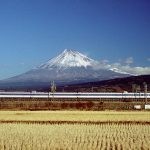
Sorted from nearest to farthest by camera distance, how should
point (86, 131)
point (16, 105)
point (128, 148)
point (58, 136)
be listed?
point (128, 148)
point (58, 136)
point (86, 131)
point (16, 105)

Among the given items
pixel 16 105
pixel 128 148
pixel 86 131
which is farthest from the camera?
pixel 16 105

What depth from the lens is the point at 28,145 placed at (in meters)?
23.0

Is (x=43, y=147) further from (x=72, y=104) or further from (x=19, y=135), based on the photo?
(x=72, y=104)

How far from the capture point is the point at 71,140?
82.2 feet

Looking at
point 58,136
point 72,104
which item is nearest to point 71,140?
point 58,136

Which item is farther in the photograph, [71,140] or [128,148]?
[71,140]

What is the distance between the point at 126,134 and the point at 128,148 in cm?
609

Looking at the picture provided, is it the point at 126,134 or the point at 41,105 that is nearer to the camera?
the point at 126,134

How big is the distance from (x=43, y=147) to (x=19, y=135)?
17.3 feet

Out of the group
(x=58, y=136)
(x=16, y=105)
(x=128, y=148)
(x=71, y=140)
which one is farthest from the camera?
(x=16, y=105)

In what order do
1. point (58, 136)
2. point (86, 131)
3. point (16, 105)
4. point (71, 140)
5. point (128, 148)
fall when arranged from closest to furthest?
point (128, 148) → point (71, 140) → point (58, 136) → point (86, 131) → point (16, 105)

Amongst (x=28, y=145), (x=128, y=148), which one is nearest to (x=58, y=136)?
(x=28, y=145)

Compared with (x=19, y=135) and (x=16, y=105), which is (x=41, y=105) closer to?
(x=16, y=105)

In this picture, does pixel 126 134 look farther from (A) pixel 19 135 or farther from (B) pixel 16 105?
(B) pixel 16 105
